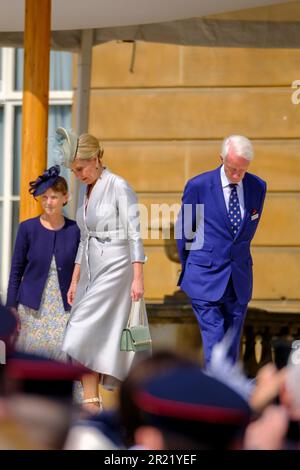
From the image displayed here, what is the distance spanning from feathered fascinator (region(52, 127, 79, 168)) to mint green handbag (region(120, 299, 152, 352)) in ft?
2.83

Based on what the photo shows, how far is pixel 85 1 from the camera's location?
814cm

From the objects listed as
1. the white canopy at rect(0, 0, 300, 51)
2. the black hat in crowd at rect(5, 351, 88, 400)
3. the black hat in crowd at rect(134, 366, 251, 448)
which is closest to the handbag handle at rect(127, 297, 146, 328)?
the white canopy at rect(0, 0, 300, 51)

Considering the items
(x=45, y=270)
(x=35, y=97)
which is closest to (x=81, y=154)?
(x=45, y=270)

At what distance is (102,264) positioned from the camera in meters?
6.47

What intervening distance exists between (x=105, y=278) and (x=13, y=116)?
14.5ft

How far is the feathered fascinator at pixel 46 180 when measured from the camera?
22.1ft

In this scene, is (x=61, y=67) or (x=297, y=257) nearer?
(x=297, y=257)

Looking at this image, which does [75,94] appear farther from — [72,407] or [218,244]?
[72,407]

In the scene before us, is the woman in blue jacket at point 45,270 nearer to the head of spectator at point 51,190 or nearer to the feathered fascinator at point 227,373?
the head of spectator at point 51,190

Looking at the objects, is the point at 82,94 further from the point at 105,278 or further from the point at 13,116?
the point at 105,278

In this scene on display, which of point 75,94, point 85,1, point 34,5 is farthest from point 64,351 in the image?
point 75,94

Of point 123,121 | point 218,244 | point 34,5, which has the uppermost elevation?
point 34,5
